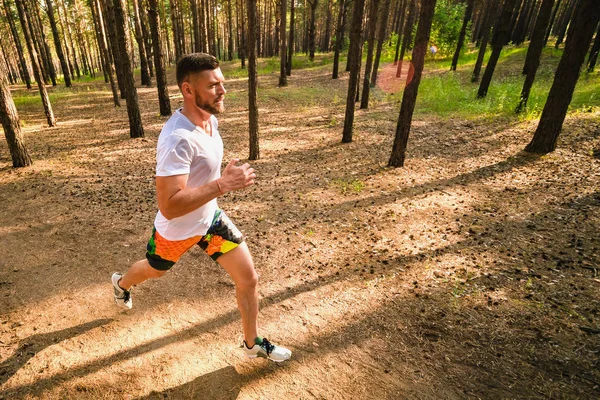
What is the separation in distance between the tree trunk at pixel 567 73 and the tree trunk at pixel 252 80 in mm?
8626

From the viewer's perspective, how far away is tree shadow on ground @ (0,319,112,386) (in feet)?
11.3

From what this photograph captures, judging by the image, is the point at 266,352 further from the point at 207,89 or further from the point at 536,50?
the point at 536,50

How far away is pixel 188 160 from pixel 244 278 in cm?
136

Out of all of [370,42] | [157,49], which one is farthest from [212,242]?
[370,42]

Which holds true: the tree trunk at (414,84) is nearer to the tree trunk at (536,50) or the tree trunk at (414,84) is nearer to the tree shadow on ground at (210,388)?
the tree trunk at (536,50)

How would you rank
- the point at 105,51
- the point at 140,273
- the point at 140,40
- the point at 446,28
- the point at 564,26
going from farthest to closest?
1. the point at 564,26
2. the point at 446,28
3. the point at 140,40
4. the point at 105,51
5. the point at 140,273

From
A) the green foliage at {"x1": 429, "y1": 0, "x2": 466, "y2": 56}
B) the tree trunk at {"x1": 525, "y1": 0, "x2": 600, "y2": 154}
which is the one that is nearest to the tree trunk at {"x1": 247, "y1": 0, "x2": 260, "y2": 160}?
the tree trunk at {"x1": 525, "y1": 0, "x2": 600, "y2": 154}

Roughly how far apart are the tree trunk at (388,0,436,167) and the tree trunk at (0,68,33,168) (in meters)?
10.8

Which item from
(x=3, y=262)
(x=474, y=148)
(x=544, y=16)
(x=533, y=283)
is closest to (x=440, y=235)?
(x=533, y=283)

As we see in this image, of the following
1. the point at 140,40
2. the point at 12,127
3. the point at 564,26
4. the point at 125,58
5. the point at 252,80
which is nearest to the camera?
the point at 12,127

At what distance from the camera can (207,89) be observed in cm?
276

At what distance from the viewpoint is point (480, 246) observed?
5.88 meters

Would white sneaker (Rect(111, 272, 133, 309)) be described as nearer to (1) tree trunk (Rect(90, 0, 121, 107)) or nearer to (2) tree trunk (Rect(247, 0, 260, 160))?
(2) tree trunk (Rect(247, 0, 260, 160))

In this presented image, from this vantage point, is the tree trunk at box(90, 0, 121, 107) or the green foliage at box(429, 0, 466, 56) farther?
the green foliage at box(429, 0, 466, 56)
